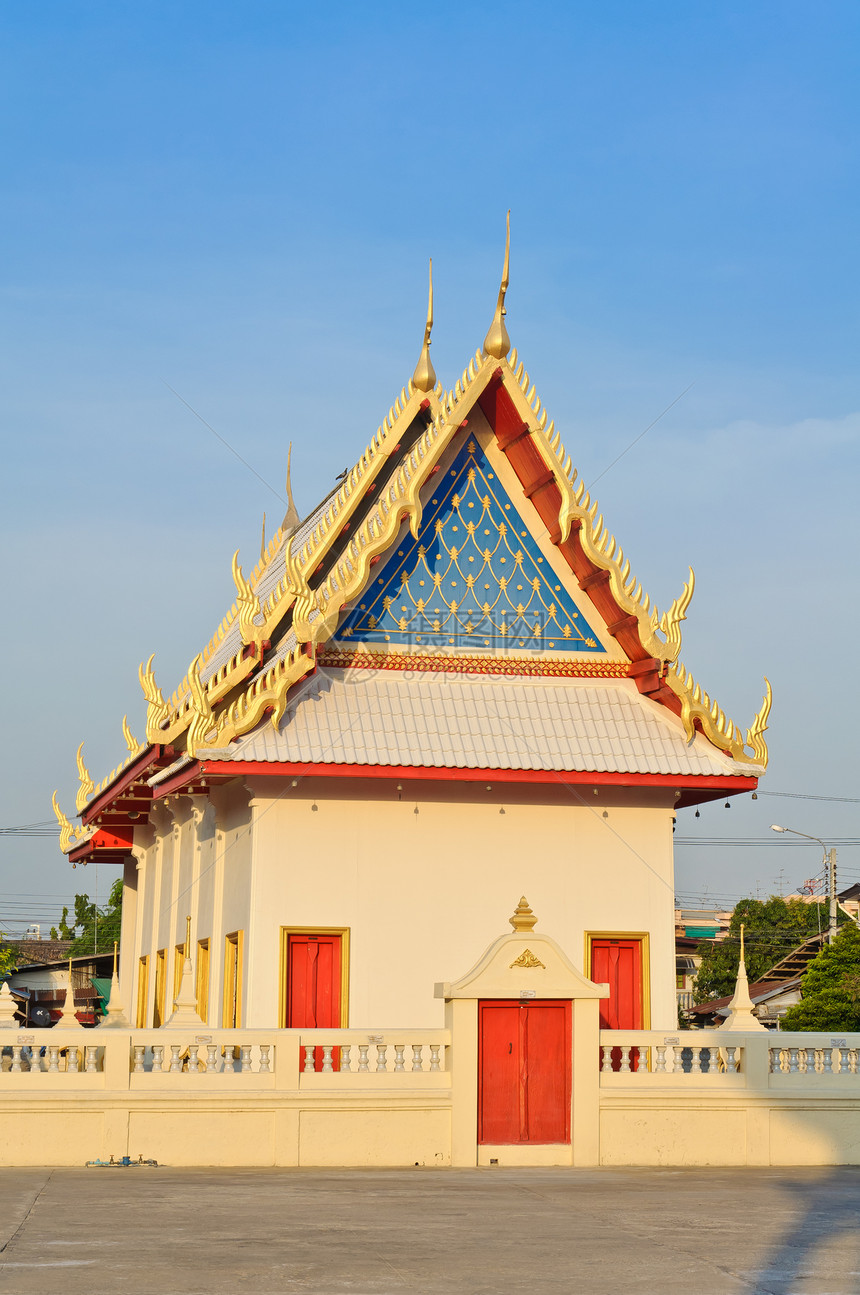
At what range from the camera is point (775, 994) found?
54.1 metres

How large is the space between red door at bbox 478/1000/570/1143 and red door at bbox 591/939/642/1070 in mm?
2589

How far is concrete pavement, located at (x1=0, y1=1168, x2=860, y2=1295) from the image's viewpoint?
26.5 feet

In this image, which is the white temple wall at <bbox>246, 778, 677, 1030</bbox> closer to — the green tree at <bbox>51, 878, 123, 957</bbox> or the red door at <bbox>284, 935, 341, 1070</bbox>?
the red door at <bbox>284, 935, 341, 1070</bbox>

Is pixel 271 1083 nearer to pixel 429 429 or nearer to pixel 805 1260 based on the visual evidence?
pixel 805 1260

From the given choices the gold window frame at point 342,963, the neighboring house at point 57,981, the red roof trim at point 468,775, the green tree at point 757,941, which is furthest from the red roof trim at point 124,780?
the green tree at point 757,941

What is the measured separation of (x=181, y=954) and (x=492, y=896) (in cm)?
553

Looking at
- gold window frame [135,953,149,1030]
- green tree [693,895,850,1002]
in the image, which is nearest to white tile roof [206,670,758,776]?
gold window frame [135,953,149,1030]

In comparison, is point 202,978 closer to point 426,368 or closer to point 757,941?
point 426,368

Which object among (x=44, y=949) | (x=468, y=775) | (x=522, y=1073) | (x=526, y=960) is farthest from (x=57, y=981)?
(x=526, y=960)

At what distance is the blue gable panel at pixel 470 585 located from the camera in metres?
17.7

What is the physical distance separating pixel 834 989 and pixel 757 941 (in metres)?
31.5

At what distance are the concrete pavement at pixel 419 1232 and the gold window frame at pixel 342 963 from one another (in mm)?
2851

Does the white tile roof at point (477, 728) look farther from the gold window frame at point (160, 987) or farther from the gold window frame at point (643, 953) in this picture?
the gold window frame at point (160, 987)

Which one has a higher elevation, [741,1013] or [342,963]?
[342,963]
